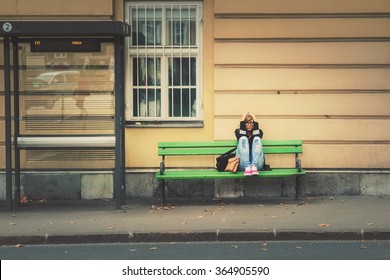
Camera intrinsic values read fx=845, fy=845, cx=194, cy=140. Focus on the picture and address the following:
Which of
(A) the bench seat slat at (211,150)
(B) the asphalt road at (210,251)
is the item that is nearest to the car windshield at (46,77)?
(A) the bench seat slat at (211,150)

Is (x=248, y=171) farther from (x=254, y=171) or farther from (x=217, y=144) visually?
(x=217, y=144)

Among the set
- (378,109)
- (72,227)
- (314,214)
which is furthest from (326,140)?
(72,227)

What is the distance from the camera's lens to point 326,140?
45.1 feet

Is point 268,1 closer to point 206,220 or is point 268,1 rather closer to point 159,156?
point 159,156

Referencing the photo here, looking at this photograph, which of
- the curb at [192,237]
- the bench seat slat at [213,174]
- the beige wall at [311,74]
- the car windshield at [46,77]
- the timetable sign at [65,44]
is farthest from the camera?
the beige wall at [311,74]

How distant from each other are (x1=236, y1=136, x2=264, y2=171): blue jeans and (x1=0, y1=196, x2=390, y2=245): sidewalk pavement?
63cm

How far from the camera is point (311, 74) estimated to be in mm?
13688

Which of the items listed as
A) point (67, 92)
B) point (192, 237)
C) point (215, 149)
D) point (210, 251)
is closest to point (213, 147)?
point (215, 149)

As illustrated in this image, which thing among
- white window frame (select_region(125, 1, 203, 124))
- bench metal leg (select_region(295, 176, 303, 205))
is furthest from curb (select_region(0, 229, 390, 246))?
white window frame (select_region(125, 1, 203, 124))

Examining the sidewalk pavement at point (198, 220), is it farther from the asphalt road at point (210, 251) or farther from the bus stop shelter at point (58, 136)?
the bus stop shelter at point (58, 136)

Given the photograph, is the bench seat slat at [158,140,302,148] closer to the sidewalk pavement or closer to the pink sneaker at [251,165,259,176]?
the pink sneaker at [251,165,259,176]

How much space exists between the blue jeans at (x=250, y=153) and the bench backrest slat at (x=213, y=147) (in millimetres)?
354

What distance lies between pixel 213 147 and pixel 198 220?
2.36 metres

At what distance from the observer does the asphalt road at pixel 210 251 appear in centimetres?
928
